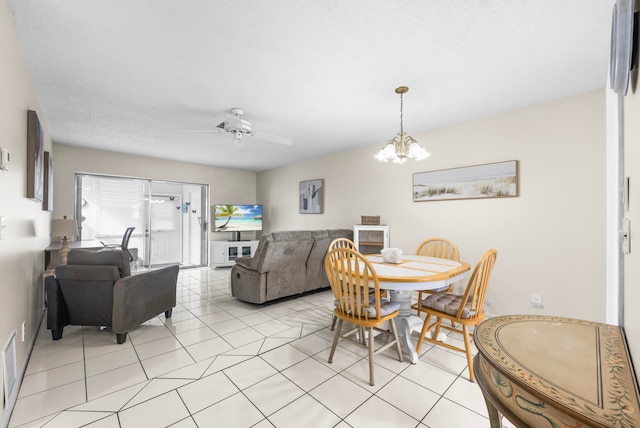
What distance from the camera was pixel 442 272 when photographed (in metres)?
2.21

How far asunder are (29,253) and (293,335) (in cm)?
255

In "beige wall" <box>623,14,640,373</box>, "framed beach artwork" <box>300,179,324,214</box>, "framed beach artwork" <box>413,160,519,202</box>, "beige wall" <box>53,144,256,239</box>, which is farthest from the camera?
"framed beach artwork" <box>300,179,324,214</box>

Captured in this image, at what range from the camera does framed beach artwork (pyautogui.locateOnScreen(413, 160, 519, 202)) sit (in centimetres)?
314

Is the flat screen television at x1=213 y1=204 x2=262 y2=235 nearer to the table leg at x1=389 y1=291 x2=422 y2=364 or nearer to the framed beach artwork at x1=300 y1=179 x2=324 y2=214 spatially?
the framed beach artwork at x1=300 y1=179 x2=324 y2=214

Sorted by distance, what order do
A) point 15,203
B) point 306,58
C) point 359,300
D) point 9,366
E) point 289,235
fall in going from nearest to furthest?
point 9,366 < point 15,203 < point 359,300 < point 306,58 < point 289,235

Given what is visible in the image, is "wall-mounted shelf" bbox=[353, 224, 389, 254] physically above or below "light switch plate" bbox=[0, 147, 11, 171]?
below

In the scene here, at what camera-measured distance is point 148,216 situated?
5.83 metres

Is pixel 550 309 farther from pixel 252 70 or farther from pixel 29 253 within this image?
pixel 29 253

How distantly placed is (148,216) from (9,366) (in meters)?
4.58

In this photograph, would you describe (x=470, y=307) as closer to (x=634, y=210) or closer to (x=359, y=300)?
(x=359, y=300)

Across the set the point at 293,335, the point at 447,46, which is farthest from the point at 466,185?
the point at 293,335

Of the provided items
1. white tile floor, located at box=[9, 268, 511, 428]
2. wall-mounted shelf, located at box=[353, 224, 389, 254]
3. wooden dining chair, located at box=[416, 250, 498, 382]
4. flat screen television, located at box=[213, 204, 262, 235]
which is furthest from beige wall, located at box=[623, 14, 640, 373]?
flat screen television, located at box=[213, 204, 262, 235]

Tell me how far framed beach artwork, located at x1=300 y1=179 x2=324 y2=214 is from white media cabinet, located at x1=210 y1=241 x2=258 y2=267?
1.67 m

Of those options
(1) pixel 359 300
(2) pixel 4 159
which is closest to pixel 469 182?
(1) pixel 359 300
